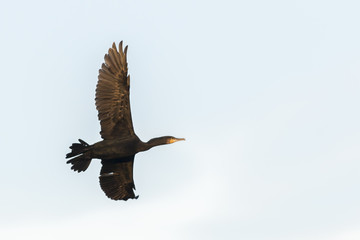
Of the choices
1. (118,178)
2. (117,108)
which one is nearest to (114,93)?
(117,108)

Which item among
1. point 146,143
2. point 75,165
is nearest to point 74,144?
point 75,165

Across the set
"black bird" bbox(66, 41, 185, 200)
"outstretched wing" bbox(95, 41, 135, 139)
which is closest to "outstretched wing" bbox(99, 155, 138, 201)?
→ "black bird" bbox(66, 41, 185, 200)

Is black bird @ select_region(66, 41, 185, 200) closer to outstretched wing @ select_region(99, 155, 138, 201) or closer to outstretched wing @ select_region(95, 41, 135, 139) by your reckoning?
outstretched wing @ select_region(95, 41, 135, 139)

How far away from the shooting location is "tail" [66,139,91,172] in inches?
849

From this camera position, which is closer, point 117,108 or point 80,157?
point 80,157

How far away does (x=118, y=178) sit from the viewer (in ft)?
75.9

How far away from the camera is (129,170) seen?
76.1 feet

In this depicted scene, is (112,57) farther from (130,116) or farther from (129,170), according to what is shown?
(129,170)

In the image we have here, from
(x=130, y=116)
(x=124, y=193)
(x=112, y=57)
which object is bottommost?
(x=124, y=193)

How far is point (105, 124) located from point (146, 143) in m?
1.22

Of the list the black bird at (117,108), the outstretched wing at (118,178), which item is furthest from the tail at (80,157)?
the outstretched wing at (118,178)

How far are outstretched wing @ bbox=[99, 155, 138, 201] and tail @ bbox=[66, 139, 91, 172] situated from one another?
1.07 metres

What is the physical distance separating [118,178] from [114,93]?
248 cm

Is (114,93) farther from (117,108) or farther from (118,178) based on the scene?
(118,178)
